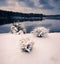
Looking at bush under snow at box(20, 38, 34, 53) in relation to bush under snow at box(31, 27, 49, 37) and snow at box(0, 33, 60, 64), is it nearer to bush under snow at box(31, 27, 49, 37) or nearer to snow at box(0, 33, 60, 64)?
snow at box(0, 33, 60, 64)

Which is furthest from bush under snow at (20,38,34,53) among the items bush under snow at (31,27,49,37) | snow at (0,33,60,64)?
bush under snow at (31,27,49,37)

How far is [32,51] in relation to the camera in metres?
1.42

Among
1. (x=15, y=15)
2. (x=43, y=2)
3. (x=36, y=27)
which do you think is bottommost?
(x=36, y=27)

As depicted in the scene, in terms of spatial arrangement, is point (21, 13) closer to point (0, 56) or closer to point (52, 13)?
point (52, 13)

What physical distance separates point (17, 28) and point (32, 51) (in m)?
0.30

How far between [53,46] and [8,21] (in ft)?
1.66

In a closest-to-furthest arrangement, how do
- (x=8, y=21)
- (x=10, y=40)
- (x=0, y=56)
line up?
(x=0, y=56)
(x=10, y=40)
(x=8, y=21)

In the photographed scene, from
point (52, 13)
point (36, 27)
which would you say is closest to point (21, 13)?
point (36, 27)

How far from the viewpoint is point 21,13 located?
160 cm

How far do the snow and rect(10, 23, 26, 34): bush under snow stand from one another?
0.17ft

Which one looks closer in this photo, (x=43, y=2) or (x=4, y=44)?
(x=4, y=44)

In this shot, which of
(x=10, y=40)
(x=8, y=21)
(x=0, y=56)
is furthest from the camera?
(x=8, y=21)

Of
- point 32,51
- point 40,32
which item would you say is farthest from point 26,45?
point 40,32

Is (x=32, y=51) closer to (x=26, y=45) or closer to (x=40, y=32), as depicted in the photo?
(x=26, y=45)
